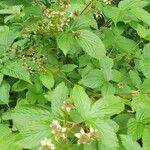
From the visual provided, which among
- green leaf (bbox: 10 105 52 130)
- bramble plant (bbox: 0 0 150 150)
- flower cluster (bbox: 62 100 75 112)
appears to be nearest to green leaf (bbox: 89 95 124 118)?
bramble plant (bbox: 0 0 150 150)

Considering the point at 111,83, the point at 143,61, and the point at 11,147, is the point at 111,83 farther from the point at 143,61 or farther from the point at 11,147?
the point at 11,147

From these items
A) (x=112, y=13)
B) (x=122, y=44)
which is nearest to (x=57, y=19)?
(x=112, y=13)

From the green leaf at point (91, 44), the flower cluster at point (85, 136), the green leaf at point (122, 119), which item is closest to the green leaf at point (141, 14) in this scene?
the green leaf at point (91, 44)

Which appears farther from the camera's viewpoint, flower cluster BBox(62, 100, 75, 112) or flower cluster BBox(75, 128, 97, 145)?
flower cluster BBox(62, 100, 75, 112)

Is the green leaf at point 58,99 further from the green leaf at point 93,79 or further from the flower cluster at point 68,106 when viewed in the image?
the green leaf at point 93,79

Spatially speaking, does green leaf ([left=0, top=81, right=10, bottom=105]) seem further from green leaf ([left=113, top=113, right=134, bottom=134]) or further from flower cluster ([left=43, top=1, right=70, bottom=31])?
green leaf ([left=113, top=113, right=134, bottom=134])

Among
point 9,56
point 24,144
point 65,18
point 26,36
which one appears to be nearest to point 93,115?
point 24,144

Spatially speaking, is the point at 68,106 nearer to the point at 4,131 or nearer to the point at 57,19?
the point at 4,131
